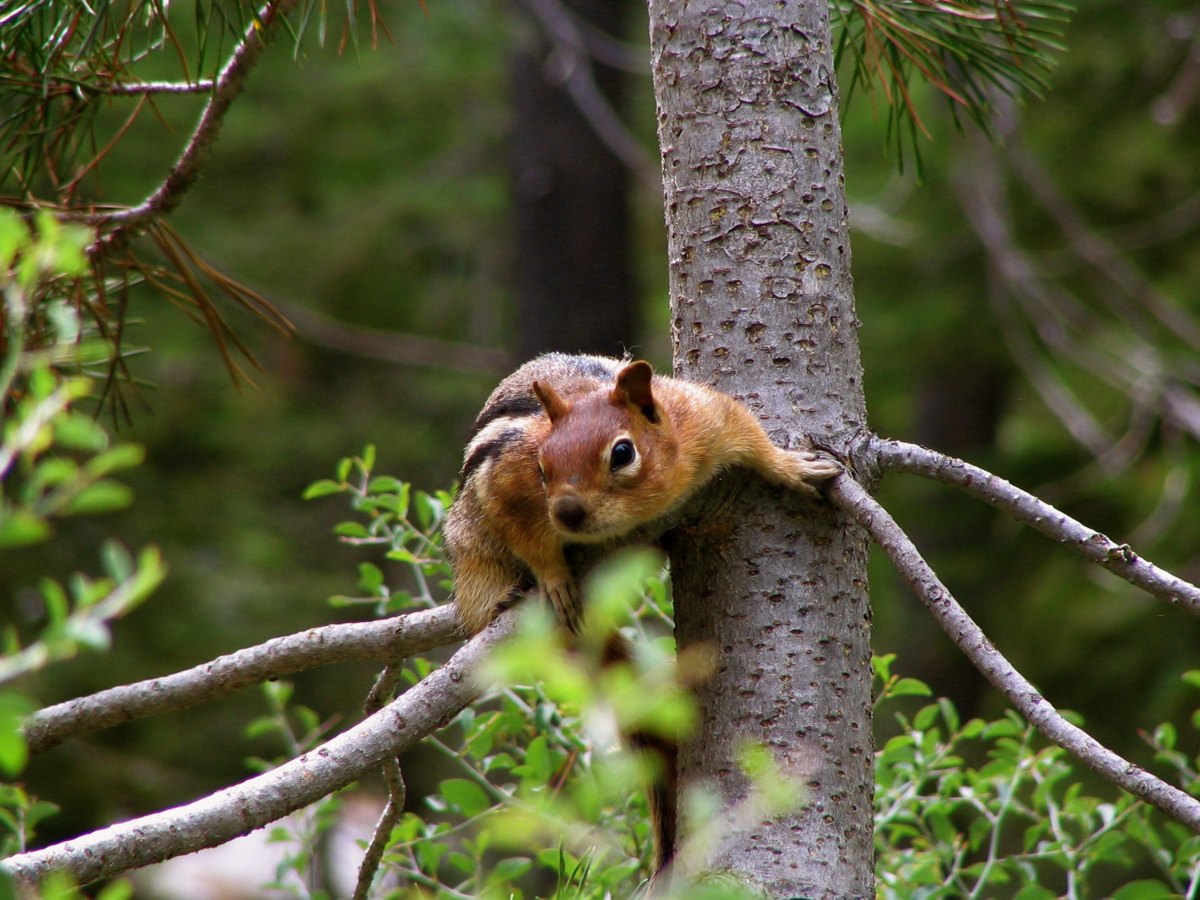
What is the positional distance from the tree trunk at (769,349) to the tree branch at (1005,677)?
18cm

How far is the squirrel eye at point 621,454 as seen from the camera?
2.08 metres

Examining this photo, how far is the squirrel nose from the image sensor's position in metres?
2.00

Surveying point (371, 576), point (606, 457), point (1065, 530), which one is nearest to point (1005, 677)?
point (1065, 530)

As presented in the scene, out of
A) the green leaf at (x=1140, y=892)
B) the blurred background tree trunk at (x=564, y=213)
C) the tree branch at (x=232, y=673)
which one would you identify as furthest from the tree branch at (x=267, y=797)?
the blurred background tree trunk at (x=564, y=213)

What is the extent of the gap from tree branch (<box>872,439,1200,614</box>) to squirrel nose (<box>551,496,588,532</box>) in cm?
53

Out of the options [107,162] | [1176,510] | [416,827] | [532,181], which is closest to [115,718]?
[416,827]

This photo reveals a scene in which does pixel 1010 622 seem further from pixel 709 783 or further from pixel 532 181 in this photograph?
pixel 709 783

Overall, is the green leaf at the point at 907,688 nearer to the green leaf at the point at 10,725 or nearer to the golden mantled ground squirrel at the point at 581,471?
the golden mantled ground squirrel at the point at 581,471

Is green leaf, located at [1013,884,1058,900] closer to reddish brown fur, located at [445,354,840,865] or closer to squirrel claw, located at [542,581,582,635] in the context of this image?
reddish brown fur, located at [445,354,840,865]

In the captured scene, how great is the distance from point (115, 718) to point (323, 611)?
19.3ft

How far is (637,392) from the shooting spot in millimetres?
2184

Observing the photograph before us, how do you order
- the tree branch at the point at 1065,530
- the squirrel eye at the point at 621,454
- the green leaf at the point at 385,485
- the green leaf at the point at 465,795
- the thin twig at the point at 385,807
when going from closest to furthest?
the tree branch at the point at 1065,530, the thin twig at the point at 385,807, the squirrel eye at the point at 621,454, the green leaf at the point at 465,795, the green leaf at the point at 385,485

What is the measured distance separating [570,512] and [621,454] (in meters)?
0.16

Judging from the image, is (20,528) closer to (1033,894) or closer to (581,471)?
(581,471)
